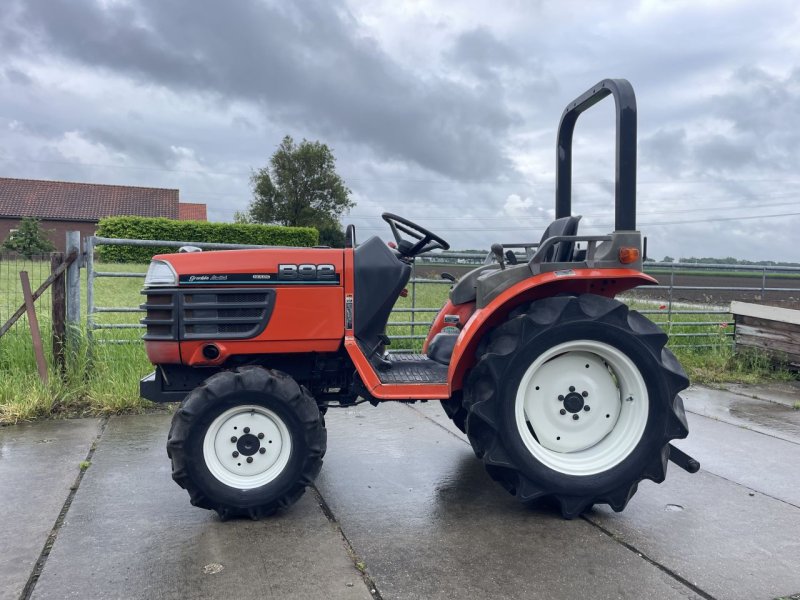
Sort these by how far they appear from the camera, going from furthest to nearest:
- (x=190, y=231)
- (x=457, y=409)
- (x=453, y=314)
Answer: (x=190, y=231) < (x=453, y=314) < (x=457, y=409)

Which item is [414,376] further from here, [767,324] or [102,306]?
[767,324]

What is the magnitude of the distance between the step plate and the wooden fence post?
3170mm

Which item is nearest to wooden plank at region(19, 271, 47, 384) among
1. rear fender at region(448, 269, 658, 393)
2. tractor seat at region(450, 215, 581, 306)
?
tractor seat at region(450, 215, 581, 306)

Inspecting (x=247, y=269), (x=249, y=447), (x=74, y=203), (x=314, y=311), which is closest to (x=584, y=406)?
(x=314, y=311)

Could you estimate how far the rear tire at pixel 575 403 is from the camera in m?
3.11

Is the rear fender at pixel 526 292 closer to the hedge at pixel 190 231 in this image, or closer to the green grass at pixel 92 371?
the green grass at pixel 92 371

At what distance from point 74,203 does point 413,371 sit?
139ft

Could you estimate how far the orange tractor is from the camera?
3086mm

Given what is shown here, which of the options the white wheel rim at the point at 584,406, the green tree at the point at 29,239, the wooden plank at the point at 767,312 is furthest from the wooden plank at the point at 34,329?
the green tree at the point at 29,239

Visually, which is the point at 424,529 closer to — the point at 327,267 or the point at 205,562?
the point at 205,562

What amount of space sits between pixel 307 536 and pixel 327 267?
1.30 m

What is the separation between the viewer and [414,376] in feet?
11.8

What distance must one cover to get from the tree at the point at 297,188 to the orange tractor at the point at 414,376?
3320 cm

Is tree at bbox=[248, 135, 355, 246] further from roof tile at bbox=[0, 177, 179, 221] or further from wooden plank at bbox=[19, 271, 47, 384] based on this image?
wooden plank at bbox=[19, 271, 47, 384]
